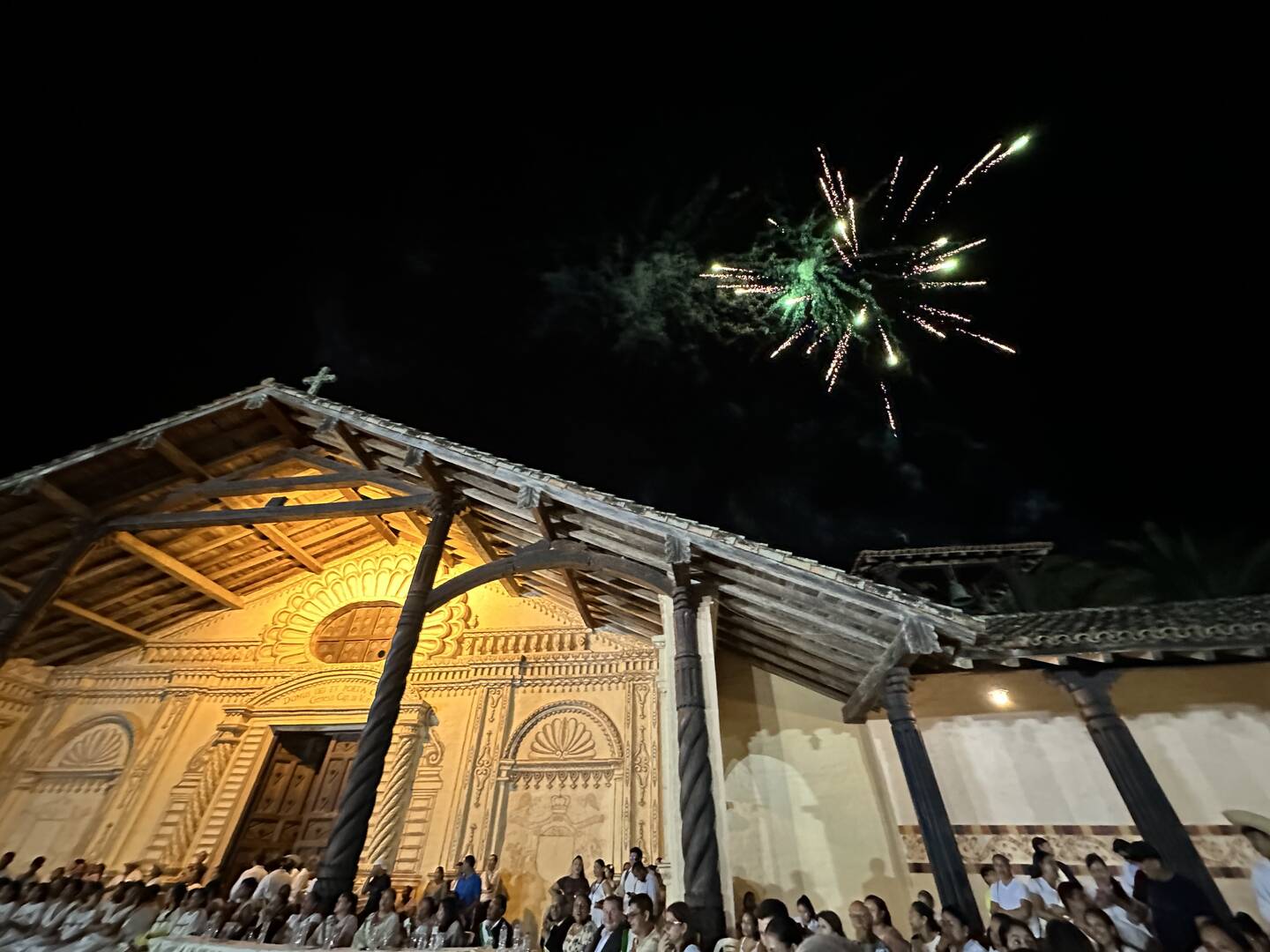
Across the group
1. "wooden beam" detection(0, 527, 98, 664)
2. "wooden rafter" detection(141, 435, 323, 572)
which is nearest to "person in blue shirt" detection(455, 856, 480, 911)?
"wooden rafter" detection(141, 435, 323, 572)

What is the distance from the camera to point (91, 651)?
10.2 metres

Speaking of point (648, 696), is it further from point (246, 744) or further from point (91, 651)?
point (91, 651)

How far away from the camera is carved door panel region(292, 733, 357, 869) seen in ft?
28.3

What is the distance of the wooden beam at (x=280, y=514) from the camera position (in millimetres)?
7898

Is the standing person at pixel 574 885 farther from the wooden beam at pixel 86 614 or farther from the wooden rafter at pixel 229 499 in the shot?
the wooden beam at pixel 86 614

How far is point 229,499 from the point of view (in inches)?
363

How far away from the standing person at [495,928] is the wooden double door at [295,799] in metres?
3.59

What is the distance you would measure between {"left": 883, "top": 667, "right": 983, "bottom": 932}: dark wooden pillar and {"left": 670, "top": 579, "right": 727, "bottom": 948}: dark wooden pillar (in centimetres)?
202

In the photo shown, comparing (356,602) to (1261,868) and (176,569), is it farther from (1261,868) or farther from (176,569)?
(1261,868)

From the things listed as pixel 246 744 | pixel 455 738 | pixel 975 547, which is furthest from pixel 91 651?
pixel 975 547

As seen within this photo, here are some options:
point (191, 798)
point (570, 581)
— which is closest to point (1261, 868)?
point (570, 581)

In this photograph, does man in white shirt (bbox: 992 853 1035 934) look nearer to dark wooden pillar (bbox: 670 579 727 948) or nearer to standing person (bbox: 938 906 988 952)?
standing person (bbox: 938 906 988 952)

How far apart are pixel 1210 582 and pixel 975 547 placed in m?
7.49

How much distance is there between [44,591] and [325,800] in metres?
5.07
